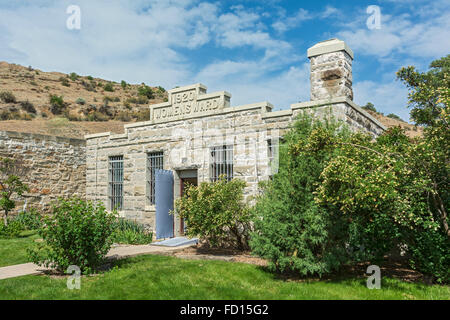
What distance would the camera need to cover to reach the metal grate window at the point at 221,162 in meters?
10.9

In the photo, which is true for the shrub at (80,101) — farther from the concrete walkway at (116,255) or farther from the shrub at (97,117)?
the concrete walkway at (116,255)

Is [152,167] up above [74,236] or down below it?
above

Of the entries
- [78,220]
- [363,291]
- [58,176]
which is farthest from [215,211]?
[58,176]

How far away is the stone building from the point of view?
9.79 m

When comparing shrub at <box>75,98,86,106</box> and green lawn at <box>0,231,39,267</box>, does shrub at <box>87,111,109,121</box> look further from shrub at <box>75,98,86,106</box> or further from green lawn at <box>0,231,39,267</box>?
green lawn at <box>0,231,39,267</box>

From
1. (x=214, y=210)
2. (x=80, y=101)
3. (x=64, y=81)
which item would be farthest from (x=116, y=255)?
(x=64, y=81)

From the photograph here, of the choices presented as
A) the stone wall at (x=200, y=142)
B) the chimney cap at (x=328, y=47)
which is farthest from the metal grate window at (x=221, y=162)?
the chimney cap at (x=328, y=47)

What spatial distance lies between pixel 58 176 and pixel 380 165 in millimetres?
13284

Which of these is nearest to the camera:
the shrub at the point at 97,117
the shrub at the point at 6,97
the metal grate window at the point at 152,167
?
the metal grate window at the point at 152,167

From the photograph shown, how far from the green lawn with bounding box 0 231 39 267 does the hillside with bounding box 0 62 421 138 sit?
44.9ft

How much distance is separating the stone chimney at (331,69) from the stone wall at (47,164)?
10.6 m

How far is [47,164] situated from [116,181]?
10.8 ft

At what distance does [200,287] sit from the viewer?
232 inches

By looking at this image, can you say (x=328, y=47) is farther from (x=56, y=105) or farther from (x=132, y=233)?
(x=56, y=105)
